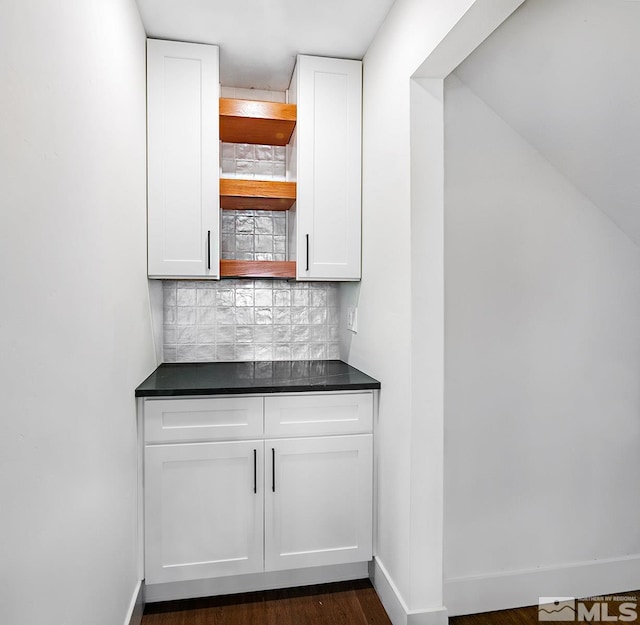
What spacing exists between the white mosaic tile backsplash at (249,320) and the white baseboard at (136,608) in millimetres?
1142

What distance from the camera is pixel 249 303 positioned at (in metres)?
2.67

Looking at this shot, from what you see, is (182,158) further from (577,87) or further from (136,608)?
(136,608)

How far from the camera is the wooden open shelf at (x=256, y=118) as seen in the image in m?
2.23

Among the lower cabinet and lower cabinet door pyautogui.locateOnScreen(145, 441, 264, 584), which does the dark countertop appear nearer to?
the lower cabinet

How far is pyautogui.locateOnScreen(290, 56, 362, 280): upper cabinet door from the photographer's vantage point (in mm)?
2252

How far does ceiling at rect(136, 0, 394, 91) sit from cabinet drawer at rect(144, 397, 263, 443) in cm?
164

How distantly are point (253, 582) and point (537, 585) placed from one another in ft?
4.08

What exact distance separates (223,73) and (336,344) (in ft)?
5.37

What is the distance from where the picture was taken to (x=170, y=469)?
1.91 m

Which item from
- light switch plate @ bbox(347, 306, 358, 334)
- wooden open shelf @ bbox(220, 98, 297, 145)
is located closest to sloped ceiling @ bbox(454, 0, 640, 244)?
wooden open shelf @ bbox(220, 98, 297, 145)

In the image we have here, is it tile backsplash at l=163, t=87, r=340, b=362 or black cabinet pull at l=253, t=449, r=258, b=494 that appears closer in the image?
black cabinet pull at l=253, t=449, r=258, b=494

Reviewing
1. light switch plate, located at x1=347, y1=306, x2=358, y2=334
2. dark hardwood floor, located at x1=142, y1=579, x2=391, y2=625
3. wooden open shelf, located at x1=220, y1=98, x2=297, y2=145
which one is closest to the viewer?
dark hardwood floor, located at x1=142, y1=579, x2=391, y2=625

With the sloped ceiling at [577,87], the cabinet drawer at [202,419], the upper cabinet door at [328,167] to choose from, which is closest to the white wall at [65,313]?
the cabinet drawer at [202,419]

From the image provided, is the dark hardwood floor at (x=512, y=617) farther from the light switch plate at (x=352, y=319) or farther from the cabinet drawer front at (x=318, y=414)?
the light switch plate at (x=352, y=319)
